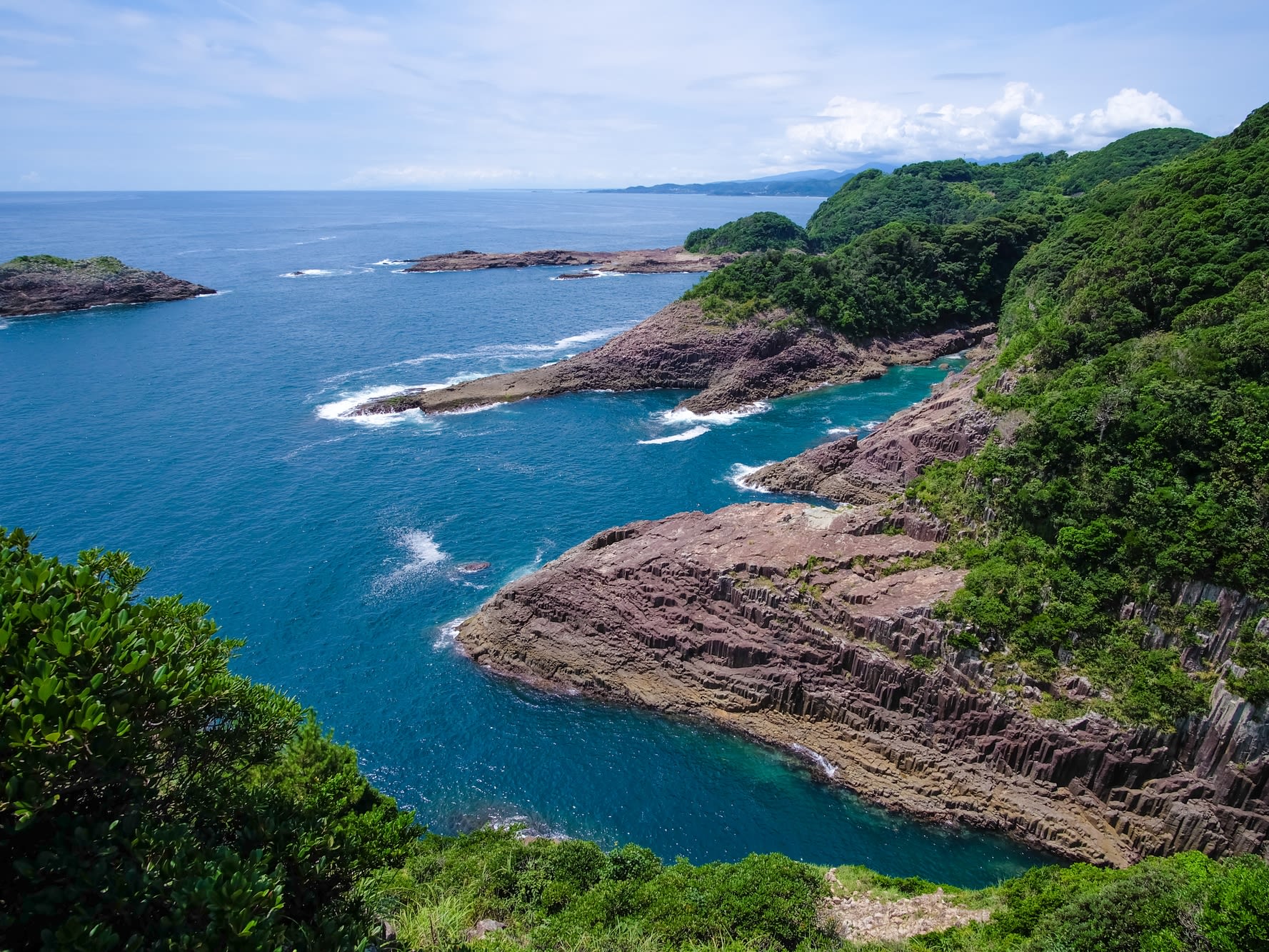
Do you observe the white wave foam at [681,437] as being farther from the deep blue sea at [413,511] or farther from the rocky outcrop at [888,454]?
the rocky outcrop at [888,454]

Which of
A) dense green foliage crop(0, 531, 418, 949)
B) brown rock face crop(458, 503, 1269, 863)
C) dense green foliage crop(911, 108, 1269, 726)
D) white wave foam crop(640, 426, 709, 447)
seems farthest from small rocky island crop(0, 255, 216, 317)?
dense green foliage crop(911, 108, 1269, 726)

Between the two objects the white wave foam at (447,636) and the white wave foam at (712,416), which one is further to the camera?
the white wave foam at (712,416)

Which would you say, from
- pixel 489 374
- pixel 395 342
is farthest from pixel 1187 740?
pixel 395 342

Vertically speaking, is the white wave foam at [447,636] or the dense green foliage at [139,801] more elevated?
the dense green foliage at [139,801]

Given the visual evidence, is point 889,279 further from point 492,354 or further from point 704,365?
point 492,354

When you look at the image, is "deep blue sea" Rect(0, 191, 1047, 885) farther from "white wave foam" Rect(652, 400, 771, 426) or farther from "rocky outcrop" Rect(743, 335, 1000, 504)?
"rocky outcrop" Rect(743, 335, 1000, 504)

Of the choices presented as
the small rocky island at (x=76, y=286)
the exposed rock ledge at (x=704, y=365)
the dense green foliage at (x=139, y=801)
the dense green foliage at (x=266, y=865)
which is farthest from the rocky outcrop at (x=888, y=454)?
the small rocky island at (x=76, y=286)
